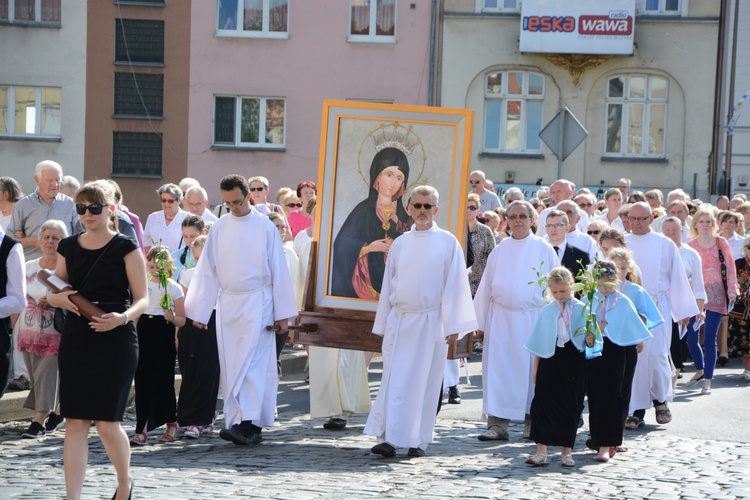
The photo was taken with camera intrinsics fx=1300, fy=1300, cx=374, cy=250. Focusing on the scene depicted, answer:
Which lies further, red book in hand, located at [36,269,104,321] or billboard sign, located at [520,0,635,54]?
billboard sign, located at [520,0,635,54]

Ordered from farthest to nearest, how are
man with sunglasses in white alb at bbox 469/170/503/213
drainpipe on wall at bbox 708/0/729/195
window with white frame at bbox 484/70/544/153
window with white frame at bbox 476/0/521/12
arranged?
window with white frame at bbox 484/70/544/153 → window with white frame at bbox 476/0/521/12 → drainpipe on wall at bbox 708/0/729/195 → man with sunglasses in white alb at bbox 469/170/503/213

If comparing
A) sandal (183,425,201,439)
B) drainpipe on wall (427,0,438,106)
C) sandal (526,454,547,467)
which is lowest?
sandal (183,425,201,439)

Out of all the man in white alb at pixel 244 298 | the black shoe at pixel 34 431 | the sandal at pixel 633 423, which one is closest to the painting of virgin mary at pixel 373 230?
Result: the man in white alb at pixel 244 298

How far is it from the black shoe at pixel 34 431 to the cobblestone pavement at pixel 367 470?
106 mm

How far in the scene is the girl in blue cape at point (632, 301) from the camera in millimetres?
10078

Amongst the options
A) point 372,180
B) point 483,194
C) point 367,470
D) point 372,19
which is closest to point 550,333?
point 367,470

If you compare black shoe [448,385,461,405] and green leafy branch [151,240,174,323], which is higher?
green leafy branch [151,240,174,323]

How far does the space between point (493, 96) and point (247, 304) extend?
2390 cm

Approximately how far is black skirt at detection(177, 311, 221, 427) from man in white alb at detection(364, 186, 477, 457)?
1.37m

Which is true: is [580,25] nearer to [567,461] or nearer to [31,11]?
[31,11]

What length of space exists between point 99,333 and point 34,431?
316 cm

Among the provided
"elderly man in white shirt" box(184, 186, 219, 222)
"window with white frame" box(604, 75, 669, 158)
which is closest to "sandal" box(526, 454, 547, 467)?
"elderly man in white shirt" box(184, 186, 219, 222)

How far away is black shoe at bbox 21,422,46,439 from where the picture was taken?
9.95 meters

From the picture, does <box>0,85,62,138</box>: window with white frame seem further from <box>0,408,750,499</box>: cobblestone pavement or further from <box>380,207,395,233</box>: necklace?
<box>380,207,395,233</box>: necklace
